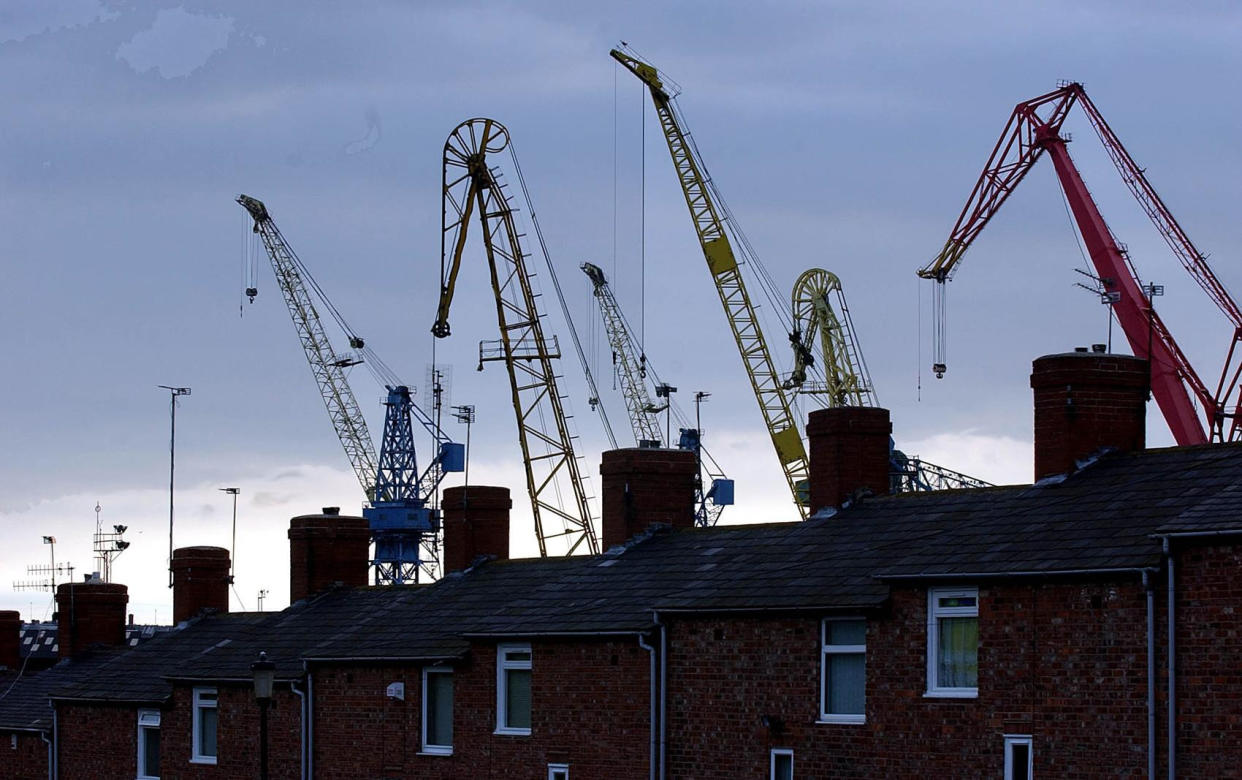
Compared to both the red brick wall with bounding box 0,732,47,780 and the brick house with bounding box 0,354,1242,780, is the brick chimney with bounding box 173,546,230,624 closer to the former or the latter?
the red brick wall with bounding box 0,732,47,780

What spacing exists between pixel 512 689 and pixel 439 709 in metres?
2.28

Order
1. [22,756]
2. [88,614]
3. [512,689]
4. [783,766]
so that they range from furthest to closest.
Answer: [88,614] → [22,756] → [512,689] → [783,766]

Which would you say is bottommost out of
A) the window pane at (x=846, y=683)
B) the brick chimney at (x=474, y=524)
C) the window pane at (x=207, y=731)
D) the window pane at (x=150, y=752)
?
the window pane at (x=150, y=752)

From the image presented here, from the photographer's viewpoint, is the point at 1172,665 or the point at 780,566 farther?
the point at 780,566

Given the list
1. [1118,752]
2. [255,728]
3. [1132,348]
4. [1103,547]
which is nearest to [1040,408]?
[1103,547]

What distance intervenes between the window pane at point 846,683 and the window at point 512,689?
6.92 m

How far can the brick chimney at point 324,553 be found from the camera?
47.1 metres

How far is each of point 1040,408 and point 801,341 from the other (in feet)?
231

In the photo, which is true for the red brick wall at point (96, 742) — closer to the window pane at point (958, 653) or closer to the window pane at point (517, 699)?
the window pane at point (517, 699)

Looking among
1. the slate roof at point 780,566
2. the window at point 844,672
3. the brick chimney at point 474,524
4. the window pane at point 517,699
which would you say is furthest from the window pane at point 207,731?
the window at point 844,672

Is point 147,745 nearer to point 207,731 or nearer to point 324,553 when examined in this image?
point 207,731

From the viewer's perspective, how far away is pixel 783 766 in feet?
99.0

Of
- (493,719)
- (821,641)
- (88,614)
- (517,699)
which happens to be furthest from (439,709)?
(88,614)

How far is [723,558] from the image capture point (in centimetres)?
3431
